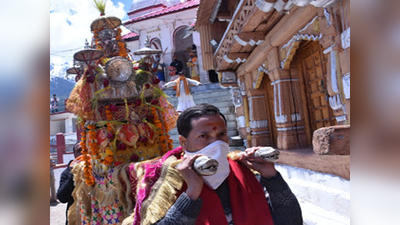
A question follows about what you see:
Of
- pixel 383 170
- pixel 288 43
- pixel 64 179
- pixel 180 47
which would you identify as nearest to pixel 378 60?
pixel 383 170

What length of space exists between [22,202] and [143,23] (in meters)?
18.5

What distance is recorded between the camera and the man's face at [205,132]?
4.66 feet

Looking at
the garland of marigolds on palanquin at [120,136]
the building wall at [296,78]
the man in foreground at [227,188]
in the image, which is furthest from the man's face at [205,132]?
the building wall at [296,78]

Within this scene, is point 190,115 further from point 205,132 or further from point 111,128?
point 111,128

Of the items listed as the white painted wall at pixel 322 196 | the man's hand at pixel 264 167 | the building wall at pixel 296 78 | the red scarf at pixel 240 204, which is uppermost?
the building wall at pixel 296 78

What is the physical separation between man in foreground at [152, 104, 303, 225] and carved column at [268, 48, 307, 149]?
11.8 feet

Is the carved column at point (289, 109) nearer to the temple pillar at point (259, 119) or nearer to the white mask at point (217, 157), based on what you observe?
the temple pillar at point (259, 119)

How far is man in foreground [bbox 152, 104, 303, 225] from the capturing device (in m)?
1.30

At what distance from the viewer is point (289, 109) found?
496 centimetres

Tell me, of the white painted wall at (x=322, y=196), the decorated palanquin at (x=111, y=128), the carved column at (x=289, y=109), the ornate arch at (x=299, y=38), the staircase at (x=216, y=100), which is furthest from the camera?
the staircase at (x=216, y=100)

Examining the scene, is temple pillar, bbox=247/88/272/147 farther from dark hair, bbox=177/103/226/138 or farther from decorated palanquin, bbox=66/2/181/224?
dark hair, bbox=177/103/226/138

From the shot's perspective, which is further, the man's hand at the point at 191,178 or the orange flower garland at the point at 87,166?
the orange flower garland at the point at 87,166

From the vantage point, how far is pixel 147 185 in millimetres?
1515

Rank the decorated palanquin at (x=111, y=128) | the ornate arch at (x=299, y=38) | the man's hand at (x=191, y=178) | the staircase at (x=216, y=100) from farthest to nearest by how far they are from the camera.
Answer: the staircase at (x=216, y=100)
the ornate arch at (x=299, y=38)
the decorated palanquin at (x=111, y=128)
the man's hand at (x=191, y=178)
